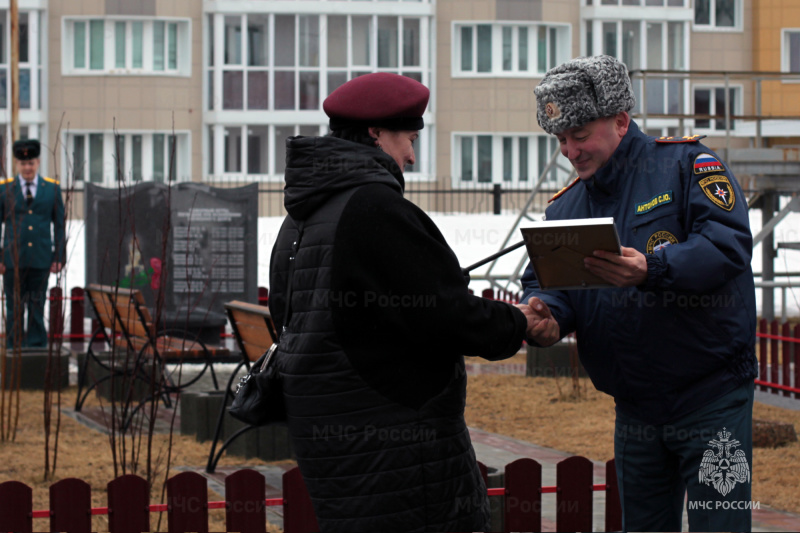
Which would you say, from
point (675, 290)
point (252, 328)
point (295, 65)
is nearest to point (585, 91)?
point (675, 290)

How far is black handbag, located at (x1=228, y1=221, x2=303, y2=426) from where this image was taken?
9.95 ft

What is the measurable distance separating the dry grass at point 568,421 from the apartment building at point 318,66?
23883mm


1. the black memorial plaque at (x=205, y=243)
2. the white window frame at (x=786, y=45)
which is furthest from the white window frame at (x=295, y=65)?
the black memorial plaque at (x=205, y=243)

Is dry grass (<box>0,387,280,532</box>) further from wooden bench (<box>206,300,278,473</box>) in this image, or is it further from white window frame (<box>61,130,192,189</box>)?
white window frame (<box>61,130,192,189</box>)

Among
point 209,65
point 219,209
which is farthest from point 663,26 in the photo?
point 219,209

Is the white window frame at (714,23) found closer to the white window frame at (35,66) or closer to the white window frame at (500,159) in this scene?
the white window frame at (500,159)

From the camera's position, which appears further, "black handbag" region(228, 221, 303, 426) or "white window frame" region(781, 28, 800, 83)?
Result: "white window frame" region(781, 28, 800, 83)

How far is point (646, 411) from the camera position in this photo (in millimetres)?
3354

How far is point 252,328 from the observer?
24.0ft

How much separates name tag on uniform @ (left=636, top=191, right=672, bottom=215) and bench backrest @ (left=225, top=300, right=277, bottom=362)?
3.68 m

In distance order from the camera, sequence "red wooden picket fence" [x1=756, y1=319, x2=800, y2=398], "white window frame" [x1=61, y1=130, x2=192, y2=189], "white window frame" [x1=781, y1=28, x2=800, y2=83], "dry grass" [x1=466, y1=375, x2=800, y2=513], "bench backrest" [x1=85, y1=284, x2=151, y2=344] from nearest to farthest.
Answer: "dry grass" [x1=466, y1=375, x2=800, y2=513], "bench backrest" [x1=85, y1=284, x2=151, y2=344], "red wooden picket fence" [x1=756, y1=319, x2=800, y2=398], "white window frame" [x1=61, y1=130, x2=192, y2=189], "white window frame" [x1=781, y1=28, x2=800, y2=83]

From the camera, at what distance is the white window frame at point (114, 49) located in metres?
33.8

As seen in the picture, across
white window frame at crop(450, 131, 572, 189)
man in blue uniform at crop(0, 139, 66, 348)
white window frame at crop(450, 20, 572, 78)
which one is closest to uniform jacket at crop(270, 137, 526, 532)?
man in blue uniform at crop(0, 139, 66, 348)

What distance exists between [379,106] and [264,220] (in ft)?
89.1
